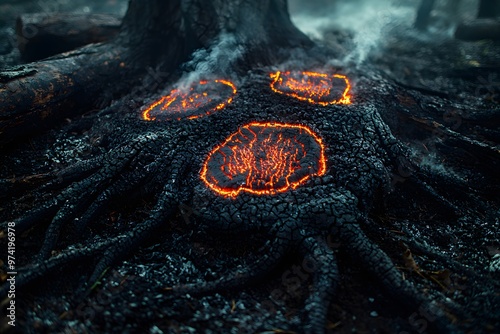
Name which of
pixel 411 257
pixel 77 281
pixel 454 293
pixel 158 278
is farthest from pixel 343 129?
pixel 77 281

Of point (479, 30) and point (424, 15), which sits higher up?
point (424, 15)

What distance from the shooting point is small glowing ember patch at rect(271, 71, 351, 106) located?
161 inches

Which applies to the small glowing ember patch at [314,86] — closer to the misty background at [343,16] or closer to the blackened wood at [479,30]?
the misty background at [343,16]

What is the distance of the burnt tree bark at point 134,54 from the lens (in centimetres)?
406

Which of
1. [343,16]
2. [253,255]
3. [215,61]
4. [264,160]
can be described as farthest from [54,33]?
[343,16]

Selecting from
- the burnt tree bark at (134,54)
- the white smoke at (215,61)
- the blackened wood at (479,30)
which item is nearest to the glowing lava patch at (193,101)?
the white smoke at (215,61)

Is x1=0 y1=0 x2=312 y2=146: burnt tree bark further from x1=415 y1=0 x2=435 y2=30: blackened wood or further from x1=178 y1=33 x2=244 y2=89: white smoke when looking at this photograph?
x1=415 y1=0 x2=435 y2=30: blackened wood

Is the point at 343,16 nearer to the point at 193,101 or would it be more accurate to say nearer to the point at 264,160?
the point at 193,101

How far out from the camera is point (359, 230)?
280cm

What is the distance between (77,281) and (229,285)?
1295 millimetres

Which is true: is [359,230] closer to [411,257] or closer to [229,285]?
[411,257]

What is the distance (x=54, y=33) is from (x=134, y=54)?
1860 mm

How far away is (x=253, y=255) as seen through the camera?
2.83m

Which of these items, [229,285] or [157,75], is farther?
[157,75]
